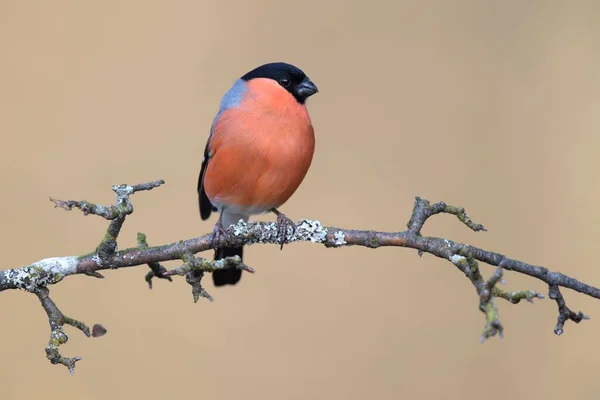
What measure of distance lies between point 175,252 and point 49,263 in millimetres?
274

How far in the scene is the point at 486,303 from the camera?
132 centimetres

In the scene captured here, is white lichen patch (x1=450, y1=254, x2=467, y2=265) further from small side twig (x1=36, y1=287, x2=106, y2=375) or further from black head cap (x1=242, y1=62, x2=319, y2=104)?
black head cap (x1=242, y1=62, x2=319, y2=104)

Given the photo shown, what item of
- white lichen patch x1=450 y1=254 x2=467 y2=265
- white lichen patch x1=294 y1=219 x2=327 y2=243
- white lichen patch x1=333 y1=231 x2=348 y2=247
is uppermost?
white lichen patch x1=294 y1=219 x2=327 y2=243

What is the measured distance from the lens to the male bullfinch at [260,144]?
232 centimetres

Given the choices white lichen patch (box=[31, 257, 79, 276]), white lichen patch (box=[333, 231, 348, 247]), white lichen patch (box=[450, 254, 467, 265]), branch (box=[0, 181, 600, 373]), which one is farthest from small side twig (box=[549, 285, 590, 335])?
white lichen patch (box=[31, 257, 79, 276])

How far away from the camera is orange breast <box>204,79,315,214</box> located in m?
2.31

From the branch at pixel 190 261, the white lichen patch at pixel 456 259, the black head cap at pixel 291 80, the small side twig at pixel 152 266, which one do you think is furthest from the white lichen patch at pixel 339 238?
the black head cap at pixel 291 80

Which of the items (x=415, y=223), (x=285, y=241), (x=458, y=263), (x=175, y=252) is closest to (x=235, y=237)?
(x=285, y=241)

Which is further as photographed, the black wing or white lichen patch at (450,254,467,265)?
the black wing

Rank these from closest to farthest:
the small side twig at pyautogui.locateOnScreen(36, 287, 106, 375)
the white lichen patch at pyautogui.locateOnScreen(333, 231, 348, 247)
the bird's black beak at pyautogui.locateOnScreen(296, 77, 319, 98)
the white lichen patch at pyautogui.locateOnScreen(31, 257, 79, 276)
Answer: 1. the small side twig at pyautogui.locateOnScreen(36, 287, 106, 375)
2. the white lichen patch at pyautogui.locateOnScreen(31, 257, 79, 276)
3. the white lichen patch at pyautogui.locateOnScreen(333, 231, 348, 247)
4. the bird's black beak at pyautogui.locateOnScreen(296, 77, 319, 98)

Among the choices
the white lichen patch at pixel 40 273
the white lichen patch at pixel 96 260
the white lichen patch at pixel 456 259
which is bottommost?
the white lichen patch at pixel 456 259

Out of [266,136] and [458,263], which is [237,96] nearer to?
[266,136]

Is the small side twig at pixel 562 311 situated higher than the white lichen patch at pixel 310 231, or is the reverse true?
the white lichen patch at pixel 310 231

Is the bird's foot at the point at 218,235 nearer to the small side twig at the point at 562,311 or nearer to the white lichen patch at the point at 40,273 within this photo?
the white lichen patch at the point at 40,273
